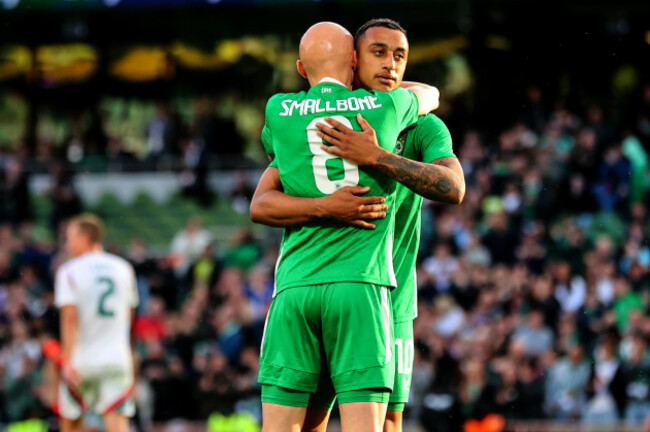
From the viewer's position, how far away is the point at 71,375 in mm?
9852

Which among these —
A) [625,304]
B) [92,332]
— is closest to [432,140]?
[92,332]

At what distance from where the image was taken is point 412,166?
461 cm

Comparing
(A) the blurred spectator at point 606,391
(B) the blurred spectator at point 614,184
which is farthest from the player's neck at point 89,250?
(B) the blurred spectator at point 614,184

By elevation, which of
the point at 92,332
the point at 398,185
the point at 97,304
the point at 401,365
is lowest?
the point at 92,332

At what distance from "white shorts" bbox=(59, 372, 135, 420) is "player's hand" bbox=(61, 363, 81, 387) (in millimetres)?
59

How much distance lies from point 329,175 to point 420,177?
0.39 meters

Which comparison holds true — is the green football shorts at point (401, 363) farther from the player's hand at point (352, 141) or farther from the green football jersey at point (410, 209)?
the player's hand at point (352, 141)

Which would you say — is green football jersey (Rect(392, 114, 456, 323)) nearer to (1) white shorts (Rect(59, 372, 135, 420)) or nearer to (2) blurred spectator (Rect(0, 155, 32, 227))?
(1) white shorts (Rect(59, 372, 135, 420))

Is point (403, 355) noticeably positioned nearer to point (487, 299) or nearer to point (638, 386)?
point (638, 386)

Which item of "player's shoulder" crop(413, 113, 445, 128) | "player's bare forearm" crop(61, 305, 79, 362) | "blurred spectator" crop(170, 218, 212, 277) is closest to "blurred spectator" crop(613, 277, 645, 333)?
"blurred spectator" crop(170, 218, 212, 277)

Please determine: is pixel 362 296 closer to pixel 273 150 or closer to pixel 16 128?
pixel 273 150

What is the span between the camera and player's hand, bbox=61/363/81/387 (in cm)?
984

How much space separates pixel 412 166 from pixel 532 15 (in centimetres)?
1749

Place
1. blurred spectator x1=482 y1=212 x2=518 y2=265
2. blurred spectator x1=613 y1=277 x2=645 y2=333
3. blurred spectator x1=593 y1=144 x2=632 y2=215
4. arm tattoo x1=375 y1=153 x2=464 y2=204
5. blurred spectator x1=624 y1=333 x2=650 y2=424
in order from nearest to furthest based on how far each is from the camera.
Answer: arm tattoo x1=375 y1=153 x2=464 y2=204 < blurred spectator x1=624 y1=333 x2=650 y2=424 < blurred spectator x1=613 y1=277 x2=645 y2=333 < blurred spectator x1=482 y1=212 x2=518 y2=265 < blurred spectator x1=593 y1=144 x2=632 y2=215
